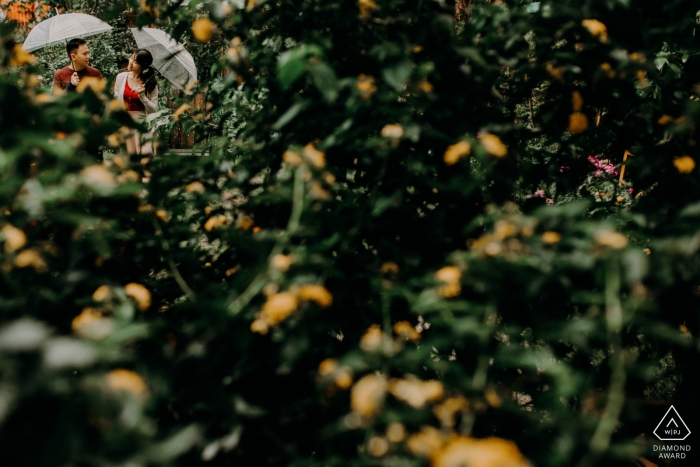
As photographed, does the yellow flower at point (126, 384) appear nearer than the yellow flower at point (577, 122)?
Yes

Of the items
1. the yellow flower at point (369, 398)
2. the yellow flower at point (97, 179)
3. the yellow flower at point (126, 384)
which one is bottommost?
the yellow flower at point (369, 398)

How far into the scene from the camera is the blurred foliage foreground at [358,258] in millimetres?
840

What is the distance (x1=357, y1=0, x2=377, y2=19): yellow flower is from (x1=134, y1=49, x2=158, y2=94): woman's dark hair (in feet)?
14.0

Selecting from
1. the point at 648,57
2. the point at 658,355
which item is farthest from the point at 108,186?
the point at 658,355

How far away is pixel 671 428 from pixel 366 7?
5.19 feet

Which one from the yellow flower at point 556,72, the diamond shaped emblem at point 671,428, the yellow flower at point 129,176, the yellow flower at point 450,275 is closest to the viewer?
the yellow flower at point 450,275

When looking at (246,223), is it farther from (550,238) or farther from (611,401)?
(611,401)

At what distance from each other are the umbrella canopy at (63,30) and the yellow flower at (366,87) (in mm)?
6278

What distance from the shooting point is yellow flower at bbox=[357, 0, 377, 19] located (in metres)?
1.25

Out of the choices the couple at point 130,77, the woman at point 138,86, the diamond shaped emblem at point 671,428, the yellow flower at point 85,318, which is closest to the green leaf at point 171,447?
the yellow flower at point 85,318

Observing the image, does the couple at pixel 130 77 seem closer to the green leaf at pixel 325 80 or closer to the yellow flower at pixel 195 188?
the yellow flower at pixel 195 188

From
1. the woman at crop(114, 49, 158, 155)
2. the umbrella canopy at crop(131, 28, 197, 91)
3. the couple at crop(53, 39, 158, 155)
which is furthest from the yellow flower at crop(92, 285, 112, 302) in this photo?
the umbrella canopy at crop(131, 28, 197, 91)

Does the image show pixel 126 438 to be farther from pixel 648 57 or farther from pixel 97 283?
pixel 648 57

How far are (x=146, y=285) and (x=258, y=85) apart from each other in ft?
2.02
